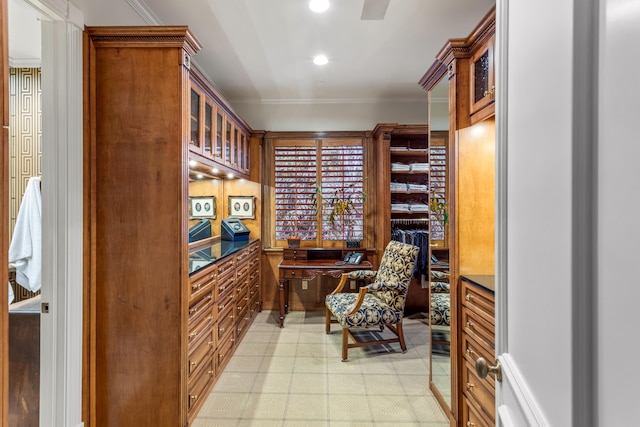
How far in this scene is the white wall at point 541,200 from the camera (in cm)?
55

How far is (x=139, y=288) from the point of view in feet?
6.21

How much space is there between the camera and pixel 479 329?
5.75 ft

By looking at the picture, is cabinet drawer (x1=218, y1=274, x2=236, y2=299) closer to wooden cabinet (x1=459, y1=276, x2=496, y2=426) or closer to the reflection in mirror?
the reflection in mirror

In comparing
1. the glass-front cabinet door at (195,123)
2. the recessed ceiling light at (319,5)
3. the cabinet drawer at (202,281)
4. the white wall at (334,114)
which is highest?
the recessed ceiling light at (319,5)

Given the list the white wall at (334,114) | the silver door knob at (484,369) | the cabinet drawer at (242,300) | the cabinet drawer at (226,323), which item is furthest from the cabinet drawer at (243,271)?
the silver door knob at (484,369)

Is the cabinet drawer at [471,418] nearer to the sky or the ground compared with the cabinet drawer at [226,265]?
nearer to the ground

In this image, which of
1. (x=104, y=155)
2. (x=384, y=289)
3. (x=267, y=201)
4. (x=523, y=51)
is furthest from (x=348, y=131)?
(x=523, y=51)

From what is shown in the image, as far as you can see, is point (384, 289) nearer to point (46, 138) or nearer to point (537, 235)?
point (537, 235)

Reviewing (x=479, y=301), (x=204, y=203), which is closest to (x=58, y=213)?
(x=204, y=203)

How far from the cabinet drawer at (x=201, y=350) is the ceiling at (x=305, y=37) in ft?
6.68

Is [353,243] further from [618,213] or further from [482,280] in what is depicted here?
[618,213]

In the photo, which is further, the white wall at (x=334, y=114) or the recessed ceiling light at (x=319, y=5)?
the white wall at (x=334, y=114)

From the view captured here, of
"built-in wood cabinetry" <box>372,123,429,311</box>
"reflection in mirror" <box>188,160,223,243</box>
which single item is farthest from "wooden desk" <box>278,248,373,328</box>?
"reflection in mirror" <box>188,160,223,243</box>

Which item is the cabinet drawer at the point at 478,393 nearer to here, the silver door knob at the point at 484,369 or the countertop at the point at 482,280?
the countertop at the point at 482,280
